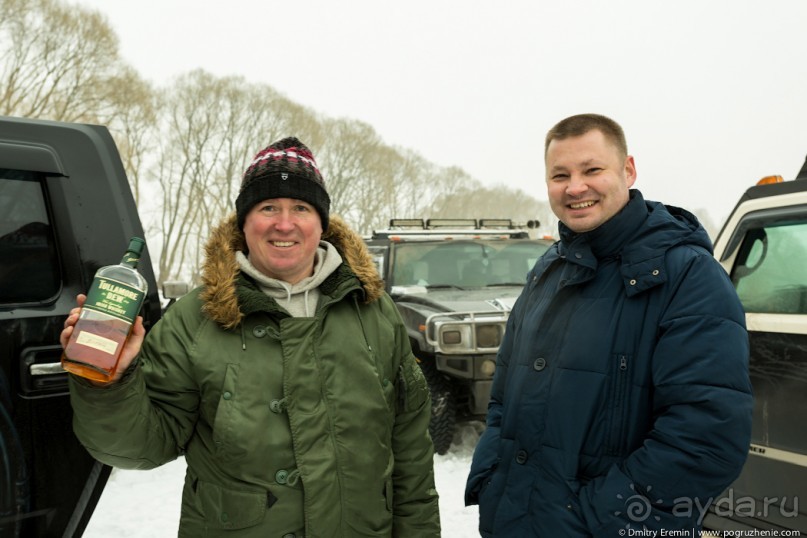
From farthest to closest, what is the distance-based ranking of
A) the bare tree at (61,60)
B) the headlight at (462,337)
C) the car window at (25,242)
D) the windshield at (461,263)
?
the bare tree at (61,60)
the windshield at (461,263)
the headlight at (462,337)
the car window at (25,242)

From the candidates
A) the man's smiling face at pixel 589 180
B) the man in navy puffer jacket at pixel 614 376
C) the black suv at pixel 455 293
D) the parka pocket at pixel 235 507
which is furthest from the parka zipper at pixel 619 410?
the black suv at pixel 455 293

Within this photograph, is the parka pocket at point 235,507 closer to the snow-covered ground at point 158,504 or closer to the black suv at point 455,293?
the snow-covered ground at point 158,504

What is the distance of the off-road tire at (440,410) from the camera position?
5227 millimetres

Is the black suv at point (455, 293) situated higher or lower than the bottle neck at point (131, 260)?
lower

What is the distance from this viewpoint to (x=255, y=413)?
177 cm

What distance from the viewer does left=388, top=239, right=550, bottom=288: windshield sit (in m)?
6.32

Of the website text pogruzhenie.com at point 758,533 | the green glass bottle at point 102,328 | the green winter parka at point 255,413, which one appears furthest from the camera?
the website text pogruzhenie.com at point 758,533

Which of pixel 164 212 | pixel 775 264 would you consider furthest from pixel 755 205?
pixel 164 212

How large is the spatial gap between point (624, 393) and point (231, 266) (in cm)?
116

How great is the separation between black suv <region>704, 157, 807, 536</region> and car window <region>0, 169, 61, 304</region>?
2.74 meters

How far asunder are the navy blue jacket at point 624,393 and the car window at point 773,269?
1269 mm

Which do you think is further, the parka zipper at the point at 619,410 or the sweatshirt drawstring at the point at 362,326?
the sweatshirt drawstring at the point at 362,326

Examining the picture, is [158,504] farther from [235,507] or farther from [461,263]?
[461,263]

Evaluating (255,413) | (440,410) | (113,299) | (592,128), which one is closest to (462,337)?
(440,410)
